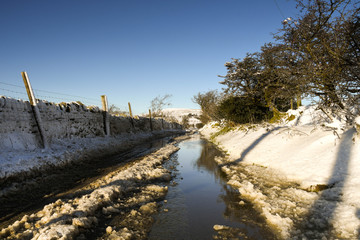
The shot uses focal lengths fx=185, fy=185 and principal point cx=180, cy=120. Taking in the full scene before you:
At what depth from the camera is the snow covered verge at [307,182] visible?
2.80 metres

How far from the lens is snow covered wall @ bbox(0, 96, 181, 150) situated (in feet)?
23.6

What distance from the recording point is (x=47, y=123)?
9.59 metres

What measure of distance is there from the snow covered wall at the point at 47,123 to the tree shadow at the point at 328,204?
9.01 meters

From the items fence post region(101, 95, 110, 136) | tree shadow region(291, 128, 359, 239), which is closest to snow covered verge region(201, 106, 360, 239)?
tree shadow region(291, 128, 359, 239)

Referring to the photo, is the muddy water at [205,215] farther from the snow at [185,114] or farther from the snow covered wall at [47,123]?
the snow at [185,114]

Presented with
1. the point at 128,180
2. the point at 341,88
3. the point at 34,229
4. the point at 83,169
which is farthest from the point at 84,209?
the point at 341,88

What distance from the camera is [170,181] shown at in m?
5.70

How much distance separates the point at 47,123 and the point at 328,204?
451 inches

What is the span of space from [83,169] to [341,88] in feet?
29.5

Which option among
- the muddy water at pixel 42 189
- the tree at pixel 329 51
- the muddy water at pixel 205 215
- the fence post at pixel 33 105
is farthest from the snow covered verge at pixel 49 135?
the tree at pixel 329 51

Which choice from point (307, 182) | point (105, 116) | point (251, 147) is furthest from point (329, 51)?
point (105, 116)

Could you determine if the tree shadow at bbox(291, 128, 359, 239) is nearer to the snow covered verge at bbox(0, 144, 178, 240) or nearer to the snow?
the snow covered verge at bbox(0, 144, 178, 240)

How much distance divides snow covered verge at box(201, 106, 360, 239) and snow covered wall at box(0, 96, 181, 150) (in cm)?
810

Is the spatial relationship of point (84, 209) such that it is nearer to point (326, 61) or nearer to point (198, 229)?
→ point (198, 229)
